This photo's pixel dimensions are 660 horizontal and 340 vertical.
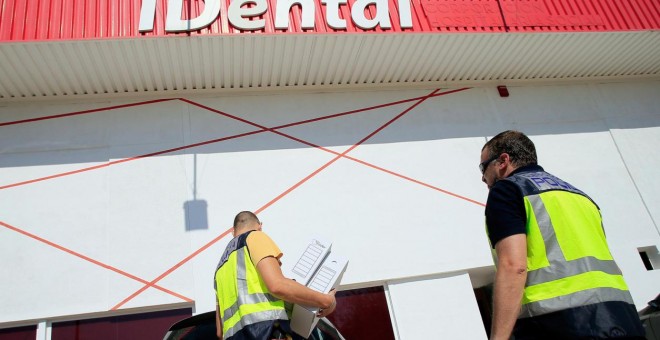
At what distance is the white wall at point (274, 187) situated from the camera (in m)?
5.72

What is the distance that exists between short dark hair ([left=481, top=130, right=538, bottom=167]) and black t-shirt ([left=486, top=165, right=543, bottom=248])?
1.00ft

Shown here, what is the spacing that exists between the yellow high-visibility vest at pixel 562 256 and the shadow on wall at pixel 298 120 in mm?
4538

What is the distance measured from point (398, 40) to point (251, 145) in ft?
7.27

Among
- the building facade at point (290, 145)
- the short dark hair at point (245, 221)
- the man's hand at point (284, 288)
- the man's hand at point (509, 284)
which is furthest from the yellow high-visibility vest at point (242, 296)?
the building facade at point (290, 145)

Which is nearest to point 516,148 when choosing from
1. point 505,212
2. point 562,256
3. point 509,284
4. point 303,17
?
point 505,212

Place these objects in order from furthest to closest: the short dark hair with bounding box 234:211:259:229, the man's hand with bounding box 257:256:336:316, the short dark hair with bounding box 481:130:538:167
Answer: the short dark hair with bounding box 234:211:259:229, the man's hand with bounding box 257:256:336:316, the short dark hair with bounding box 481:130:538:167

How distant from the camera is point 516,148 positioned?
2848 millimetres

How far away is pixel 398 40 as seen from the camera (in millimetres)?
6535

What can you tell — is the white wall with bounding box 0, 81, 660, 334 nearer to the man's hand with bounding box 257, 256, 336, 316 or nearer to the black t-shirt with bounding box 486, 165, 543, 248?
the man's hand with bounding box 257, 256, 336, 316

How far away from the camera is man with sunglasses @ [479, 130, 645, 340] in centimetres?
226

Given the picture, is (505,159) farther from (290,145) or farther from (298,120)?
(298,120)

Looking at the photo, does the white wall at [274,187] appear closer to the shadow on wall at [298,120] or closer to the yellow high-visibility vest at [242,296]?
the shadow on wall at [298,120]

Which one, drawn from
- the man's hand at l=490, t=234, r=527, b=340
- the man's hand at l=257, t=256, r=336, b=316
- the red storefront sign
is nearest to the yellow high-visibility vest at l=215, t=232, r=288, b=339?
the man's hand at l=257, t=256, r=336, b=316

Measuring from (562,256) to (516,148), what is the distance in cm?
68
